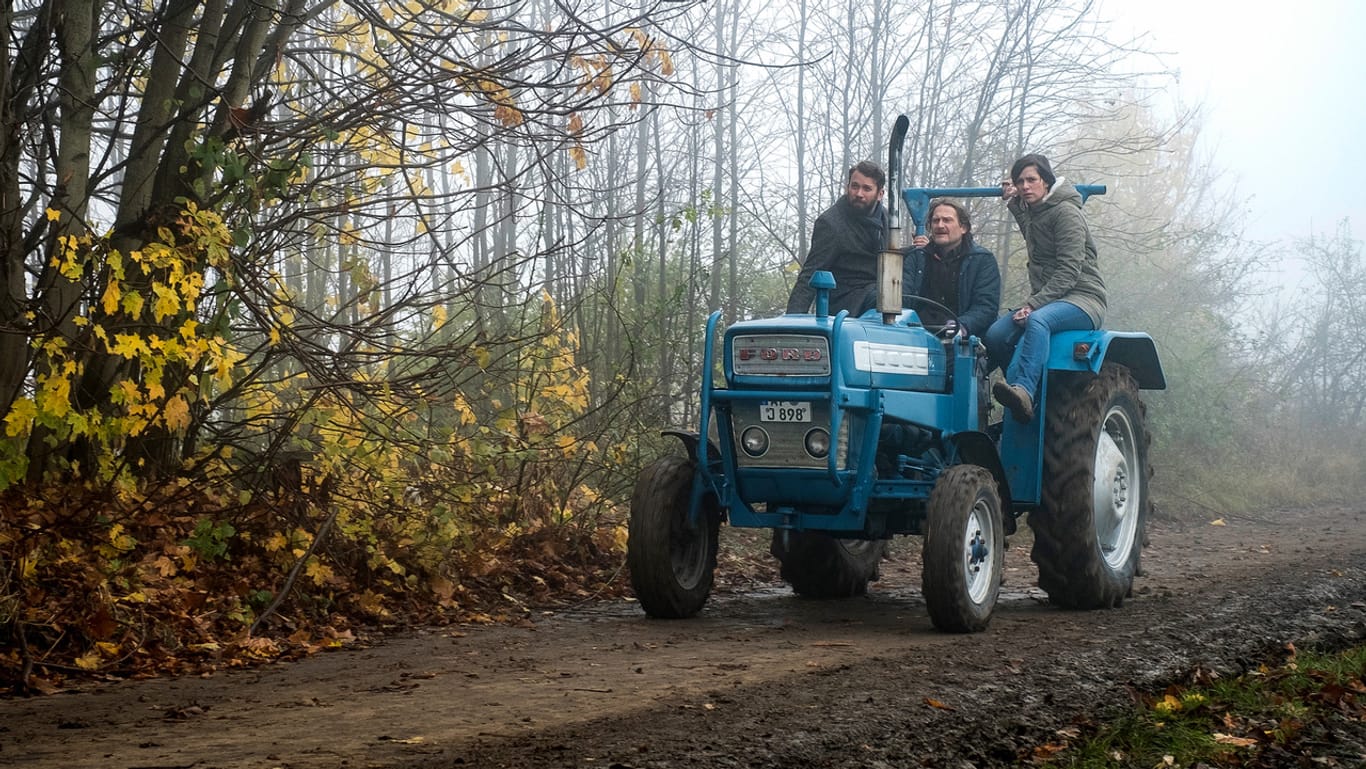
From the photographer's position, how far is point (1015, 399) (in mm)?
7586

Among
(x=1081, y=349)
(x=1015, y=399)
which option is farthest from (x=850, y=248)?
(x=1081, y=349)

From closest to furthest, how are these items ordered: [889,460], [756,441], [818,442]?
[818,442], [756,441], [889,460]

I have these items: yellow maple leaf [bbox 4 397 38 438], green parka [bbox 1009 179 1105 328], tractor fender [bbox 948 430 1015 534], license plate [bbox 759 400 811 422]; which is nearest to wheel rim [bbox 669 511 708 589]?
license plate [bbox 759 400 811 422]

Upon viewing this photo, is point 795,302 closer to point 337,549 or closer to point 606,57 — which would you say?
point 606,57

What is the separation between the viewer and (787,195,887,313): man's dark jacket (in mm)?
8125

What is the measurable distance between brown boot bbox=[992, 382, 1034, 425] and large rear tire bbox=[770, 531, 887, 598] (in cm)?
144

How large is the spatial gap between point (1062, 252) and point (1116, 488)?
154cm

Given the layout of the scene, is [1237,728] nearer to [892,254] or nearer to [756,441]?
[756,441]

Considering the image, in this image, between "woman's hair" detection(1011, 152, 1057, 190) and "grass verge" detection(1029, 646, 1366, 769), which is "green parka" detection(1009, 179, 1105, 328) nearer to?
"woman's hair" detection(1011, 152, 1057, 190)

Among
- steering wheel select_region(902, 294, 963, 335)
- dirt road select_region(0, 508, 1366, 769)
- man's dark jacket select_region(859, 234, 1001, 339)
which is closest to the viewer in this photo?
dirt road select_region(0, 508, 1366, 769)

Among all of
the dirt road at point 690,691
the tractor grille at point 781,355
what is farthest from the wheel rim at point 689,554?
the tractor grille at point 781,355

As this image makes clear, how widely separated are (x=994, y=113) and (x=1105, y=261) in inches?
310

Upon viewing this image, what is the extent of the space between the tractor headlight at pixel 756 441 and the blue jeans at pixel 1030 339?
1.53 meters

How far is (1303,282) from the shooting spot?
39.6 metres
